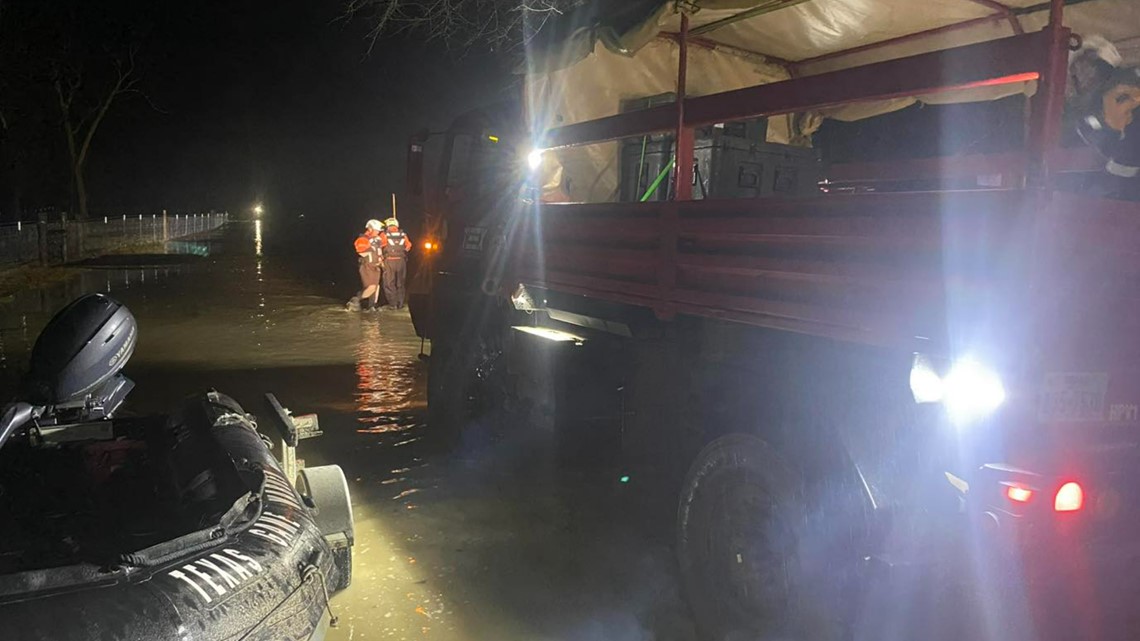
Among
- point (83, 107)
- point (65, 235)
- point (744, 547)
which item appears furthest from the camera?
point (83, 107)

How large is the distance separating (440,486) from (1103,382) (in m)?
4.46

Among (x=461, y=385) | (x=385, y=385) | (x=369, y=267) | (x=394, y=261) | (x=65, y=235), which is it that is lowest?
(x=385, y=385)

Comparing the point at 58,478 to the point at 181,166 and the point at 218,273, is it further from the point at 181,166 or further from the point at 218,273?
the point at 181,166

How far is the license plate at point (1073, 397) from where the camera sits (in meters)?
2.58

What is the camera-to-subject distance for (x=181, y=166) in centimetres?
6950

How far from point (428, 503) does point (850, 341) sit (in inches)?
140

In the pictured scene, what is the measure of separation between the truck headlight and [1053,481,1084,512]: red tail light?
0.31 m

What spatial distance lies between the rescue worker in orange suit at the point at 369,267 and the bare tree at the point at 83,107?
25708 mm

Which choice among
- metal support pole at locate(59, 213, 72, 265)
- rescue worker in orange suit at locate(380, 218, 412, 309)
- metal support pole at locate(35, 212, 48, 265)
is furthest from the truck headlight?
metal support pole at locate(59, 213, 72, 265)

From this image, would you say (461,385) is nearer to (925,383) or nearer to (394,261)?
(925,383)

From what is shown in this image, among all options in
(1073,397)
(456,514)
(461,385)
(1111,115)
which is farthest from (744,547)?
(461,385)

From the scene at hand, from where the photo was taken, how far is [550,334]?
Answer: 5418 millimetres

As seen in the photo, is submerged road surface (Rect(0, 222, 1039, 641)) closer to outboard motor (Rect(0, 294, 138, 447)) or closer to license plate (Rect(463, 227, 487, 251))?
license plate (Rect(463, 227, 487, 251))

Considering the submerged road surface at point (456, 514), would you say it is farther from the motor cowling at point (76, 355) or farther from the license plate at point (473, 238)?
the motor cowling at point (76, 355)
